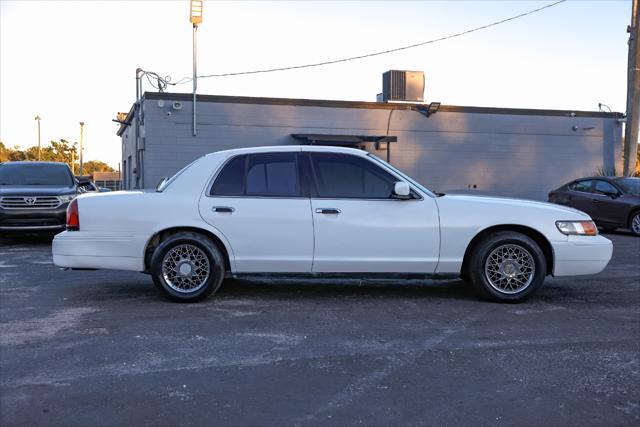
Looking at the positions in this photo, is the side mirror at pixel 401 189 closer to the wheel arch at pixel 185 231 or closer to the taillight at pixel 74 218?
the wheel arch at pixel 185 231

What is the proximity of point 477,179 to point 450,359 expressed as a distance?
18.6 meters

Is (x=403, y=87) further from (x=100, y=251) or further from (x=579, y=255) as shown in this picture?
(x=100, y=251)

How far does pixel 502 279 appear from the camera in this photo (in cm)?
652

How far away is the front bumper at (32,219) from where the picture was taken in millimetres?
11641

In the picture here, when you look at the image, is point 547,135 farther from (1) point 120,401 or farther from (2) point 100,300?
(1) point 120,401

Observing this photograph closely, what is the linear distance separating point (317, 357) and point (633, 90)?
17194 mm

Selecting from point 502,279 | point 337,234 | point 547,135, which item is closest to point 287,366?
point 337,234

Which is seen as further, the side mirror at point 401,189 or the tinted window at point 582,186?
the tinted window at point 582,186

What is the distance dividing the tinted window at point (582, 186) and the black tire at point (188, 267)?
1185cm

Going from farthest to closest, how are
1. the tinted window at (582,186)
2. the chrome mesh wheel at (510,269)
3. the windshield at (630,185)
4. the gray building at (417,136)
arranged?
1. the gray building at (417,136)
2. the tinted window at (582,186)
3. the windshield at (630,185)
4. the chrome mesh wheel at (510,269)

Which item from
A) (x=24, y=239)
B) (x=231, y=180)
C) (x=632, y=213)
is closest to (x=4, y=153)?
(x=24, y=239)

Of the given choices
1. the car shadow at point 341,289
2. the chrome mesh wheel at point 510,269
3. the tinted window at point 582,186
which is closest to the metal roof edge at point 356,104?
the tinted window at point 582,186

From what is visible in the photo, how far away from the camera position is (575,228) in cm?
657

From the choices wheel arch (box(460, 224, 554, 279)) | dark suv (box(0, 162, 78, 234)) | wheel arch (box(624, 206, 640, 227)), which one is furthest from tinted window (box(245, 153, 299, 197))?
wheel arch (box(624, 206, 640, 227))
